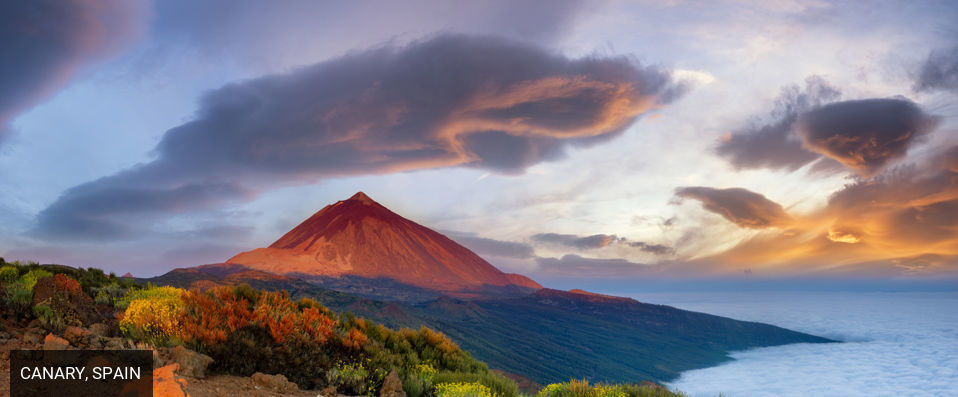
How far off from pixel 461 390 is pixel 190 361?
15.4 feet

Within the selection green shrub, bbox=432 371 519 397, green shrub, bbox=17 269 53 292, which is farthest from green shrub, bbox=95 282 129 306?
green shrub, bbox=432 371 519 397

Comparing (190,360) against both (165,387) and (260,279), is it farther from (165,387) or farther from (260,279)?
(260,279)

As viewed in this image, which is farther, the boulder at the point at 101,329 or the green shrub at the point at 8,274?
the green shrub at the point at 8,274

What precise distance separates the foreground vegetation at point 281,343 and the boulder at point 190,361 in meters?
0.63

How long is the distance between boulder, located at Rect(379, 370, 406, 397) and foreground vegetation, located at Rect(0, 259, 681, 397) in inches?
12.1

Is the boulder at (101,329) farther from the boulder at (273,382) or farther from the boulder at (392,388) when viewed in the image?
the boulder at (392,388)

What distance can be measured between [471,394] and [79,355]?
21.4 feet

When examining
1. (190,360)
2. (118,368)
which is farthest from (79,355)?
(190,360)

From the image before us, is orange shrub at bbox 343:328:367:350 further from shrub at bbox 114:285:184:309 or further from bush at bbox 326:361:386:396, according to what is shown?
shrub at bbox 114:285:184:309

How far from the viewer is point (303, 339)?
9.67 metres

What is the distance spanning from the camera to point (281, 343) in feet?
30.7

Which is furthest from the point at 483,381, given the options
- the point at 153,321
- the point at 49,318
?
the point at 49,318

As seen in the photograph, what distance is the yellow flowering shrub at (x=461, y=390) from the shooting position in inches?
349

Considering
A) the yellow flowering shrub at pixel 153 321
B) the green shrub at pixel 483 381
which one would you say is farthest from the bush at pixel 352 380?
the yellow flowering shrub at pixel 153 321
